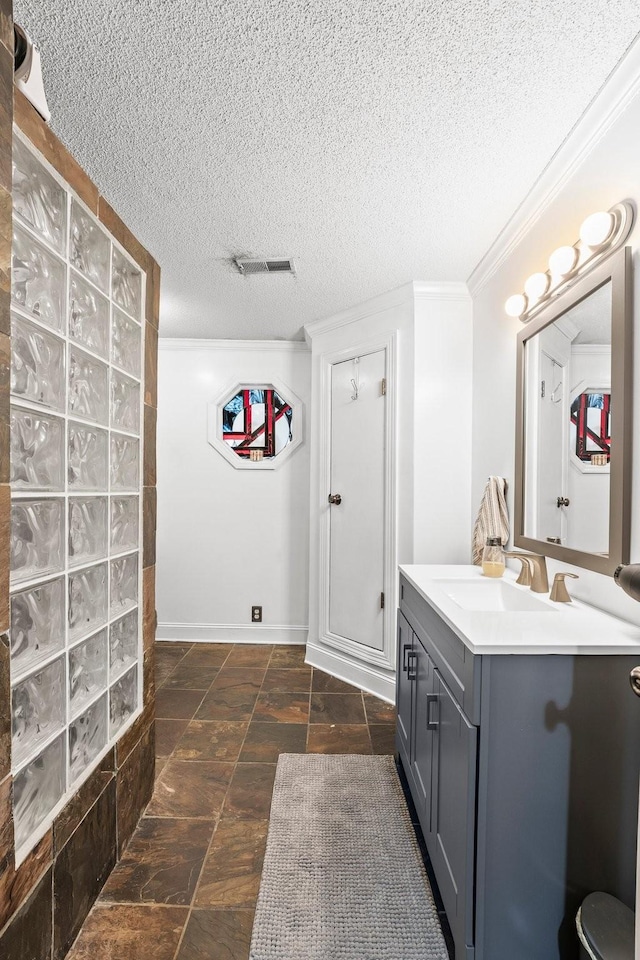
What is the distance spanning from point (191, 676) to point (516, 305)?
9.20 feet

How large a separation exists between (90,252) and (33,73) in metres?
0.43

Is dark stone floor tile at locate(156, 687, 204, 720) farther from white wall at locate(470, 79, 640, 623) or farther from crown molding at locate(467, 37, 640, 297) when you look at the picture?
crown molding at locate(467, 37, 640, 297)

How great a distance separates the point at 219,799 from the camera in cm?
198

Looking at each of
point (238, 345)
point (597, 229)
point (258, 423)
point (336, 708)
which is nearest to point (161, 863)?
point (336, 708)

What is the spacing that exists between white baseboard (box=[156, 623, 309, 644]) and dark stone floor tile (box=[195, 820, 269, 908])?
2.08m

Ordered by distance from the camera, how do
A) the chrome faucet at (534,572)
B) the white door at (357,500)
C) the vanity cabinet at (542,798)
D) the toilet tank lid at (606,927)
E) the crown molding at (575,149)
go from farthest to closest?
the white door at (357,500)
the chrome faucet at (534,572)
the crown molding at (575,149)
the vanity cabinet at (542,798)
the toilet tank lid at (606,927)

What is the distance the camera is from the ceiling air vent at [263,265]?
247 cm

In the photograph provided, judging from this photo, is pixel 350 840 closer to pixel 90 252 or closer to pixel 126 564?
pixel 126 564

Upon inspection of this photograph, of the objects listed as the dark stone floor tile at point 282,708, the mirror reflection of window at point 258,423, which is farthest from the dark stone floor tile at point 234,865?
the mirror reflection of window at point 258,423

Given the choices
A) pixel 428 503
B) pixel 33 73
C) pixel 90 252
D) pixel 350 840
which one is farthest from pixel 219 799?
pixel 33 73

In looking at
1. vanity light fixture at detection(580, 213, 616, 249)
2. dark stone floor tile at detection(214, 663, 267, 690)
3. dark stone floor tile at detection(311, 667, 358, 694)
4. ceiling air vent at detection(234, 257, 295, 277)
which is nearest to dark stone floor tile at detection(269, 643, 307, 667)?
dark stone floor tile at detection(214, 663, 267, 690)

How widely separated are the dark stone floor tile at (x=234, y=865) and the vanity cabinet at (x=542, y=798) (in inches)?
26.7

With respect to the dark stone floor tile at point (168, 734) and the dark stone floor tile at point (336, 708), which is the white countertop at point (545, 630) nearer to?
the dark stone floor tile at point (336, 708)

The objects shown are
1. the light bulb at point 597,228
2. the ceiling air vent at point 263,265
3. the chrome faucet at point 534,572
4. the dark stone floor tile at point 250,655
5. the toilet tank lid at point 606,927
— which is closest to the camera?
the toilet tank lid at point 606,927
